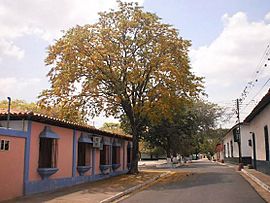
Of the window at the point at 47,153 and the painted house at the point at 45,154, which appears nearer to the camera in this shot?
the painted house at the point at 45,154

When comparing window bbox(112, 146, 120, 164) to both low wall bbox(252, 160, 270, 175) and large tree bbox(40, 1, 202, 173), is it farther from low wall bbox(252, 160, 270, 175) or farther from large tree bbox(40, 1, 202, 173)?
low wall bbox(252, 160, 270, 175)

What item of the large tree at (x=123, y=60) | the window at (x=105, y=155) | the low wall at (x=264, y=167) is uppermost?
the large tree at (x=123, y=60)

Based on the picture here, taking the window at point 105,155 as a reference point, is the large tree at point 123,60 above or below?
above

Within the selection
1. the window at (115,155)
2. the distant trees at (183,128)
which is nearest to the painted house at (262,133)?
the window at (115,155)

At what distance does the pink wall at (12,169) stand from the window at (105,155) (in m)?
10.4

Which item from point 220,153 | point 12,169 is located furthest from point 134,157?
point 220,153

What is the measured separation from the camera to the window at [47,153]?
51.3 feet

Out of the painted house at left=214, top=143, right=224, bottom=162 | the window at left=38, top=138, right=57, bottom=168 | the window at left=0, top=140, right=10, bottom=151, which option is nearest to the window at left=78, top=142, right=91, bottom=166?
the window at left=38, top=138, right=57, bottom=168

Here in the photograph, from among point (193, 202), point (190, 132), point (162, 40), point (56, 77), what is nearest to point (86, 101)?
point (56, 77)

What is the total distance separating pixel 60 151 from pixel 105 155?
756 centimetres

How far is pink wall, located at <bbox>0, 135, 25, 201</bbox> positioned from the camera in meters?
12.5

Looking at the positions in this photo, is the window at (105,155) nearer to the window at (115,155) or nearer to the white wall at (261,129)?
the window at (115,155)

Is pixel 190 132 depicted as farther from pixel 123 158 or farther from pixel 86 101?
pixel 86 101

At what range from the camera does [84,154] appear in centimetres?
2077
